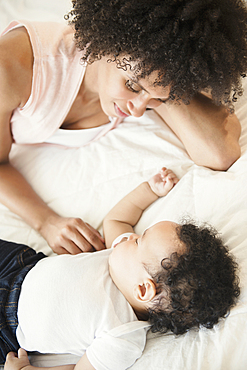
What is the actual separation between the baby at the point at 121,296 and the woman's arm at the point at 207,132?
0.39 metres

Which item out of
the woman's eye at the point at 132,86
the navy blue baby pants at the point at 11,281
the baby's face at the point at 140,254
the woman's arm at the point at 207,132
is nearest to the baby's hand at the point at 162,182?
the woman's arm at the point at 207,132

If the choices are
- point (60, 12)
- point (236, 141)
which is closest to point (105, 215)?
point (236, 141)

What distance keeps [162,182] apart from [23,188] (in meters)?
0.55

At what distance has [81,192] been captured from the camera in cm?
125

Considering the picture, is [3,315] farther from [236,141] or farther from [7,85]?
[236,141]

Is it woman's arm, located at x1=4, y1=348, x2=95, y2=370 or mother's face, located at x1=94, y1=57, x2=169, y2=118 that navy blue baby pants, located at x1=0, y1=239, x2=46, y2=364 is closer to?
woman's arm, located at x1=4, y1=348, x2=95, y2=370

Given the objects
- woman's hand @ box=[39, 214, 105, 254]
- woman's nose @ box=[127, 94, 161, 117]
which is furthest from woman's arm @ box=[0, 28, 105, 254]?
woman's nose @ box=[127, 94, 161, 117]

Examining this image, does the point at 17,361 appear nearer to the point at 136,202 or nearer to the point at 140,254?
the point at 140,254

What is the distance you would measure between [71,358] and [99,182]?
628 millimetres

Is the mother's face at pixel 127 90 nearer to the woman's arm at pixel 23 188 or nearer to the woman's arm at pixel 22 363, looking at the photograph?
the woman's arm at pixel 23 188

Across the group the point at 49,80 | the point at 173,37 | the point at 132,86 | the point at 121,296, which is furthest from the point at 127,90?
the point at 121,296

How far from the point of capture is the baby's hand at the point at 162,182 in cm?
114

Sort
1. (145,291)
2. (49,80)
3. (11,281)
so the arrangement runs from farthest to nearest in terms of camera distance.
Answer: (49,80)
(11,281)
(145,291)

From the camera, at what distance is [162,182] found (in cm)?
115
